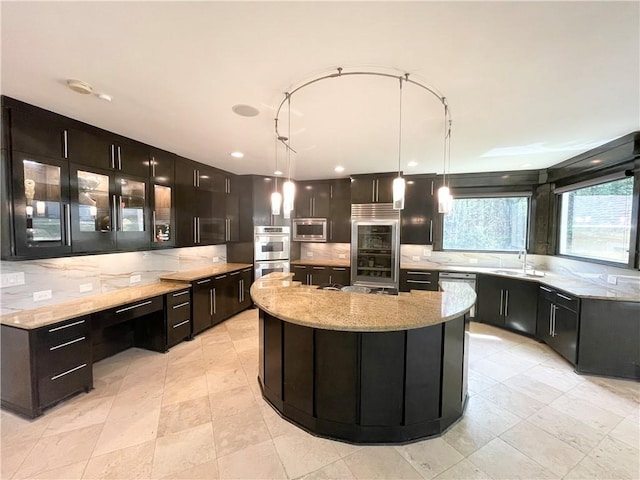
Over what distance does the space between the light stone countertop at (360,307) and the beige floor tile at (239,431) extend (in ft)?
3.11

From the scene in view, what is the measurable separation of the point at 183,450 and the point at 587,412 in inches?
131

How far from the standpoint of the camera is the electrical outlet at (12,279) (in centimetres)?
230

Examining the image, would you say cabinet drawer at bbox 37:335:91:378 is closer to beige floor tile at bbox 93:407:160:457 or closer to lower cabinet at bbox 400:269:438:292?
beige floor tile at bbox 93:407:160:457

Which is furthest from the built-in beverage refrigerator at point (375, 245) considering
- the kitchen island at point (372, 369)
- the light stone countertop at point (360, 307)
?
the kitchen island at point (372, 369)

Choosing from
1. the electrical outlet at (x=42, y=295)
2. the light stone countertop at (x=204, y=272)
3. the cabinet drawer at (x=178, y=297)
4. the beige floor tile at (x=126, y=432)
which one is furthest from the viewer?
the light stone countertop at (x=204, y=272)

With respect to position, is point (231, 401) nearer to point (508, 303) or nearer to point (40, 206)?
point (40, 206)

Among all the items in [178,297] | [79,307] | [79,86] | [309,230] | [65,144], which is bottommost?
[178,297]

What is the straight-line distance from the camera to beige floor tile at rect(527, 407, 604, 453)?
191cm

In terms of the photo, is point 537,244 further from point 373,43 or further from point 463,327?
point 373,43

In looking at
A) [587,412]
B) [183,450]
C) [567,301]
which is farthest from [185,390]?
[567,301]

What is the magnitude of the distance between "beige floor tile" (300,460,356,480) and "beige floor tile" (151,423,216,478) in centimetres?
71

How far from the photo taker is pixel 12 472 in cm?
165

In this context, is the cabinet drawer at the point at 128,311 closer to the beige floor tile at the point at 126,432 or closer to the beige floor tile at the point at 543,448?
the beige floor tile at the point at 126,432

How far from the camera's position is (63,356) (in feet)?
7.40
